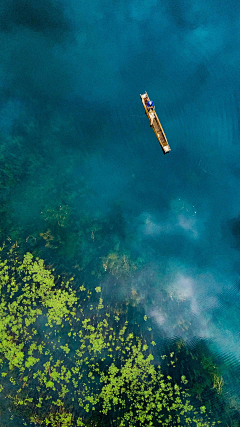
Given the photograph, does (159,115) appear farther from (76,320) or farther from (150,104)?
(76,320)

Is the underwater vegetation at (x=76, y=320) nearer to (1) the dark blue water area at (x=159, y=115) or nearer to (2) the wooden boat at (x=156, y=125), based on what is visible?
(1) the dark blue water area at (x=159, y=115)

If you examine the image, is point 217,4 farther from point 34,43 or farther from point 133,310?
point 133,310

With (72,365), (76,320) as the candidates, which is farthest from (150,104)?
(72,365)

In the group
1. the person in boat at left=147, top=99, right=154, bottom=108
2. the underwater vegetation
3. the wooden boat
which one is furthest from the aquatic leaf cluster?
the person in boat at left=147, top=99, right=154, bottom=108

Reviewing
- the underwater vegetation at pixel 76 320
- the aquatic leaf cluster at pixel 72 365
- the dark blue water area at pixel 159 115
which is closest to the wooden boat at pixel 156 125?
the dark blue water area at pixel 159 115

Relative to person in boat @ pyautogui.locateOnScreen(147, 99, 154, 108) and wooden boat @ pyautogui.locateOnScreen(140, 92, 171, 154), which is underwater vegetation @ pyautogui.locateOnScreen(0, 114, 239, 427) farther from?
person in boat @ pyautogui.locateOnScreen(147, 99, 154, 108)
